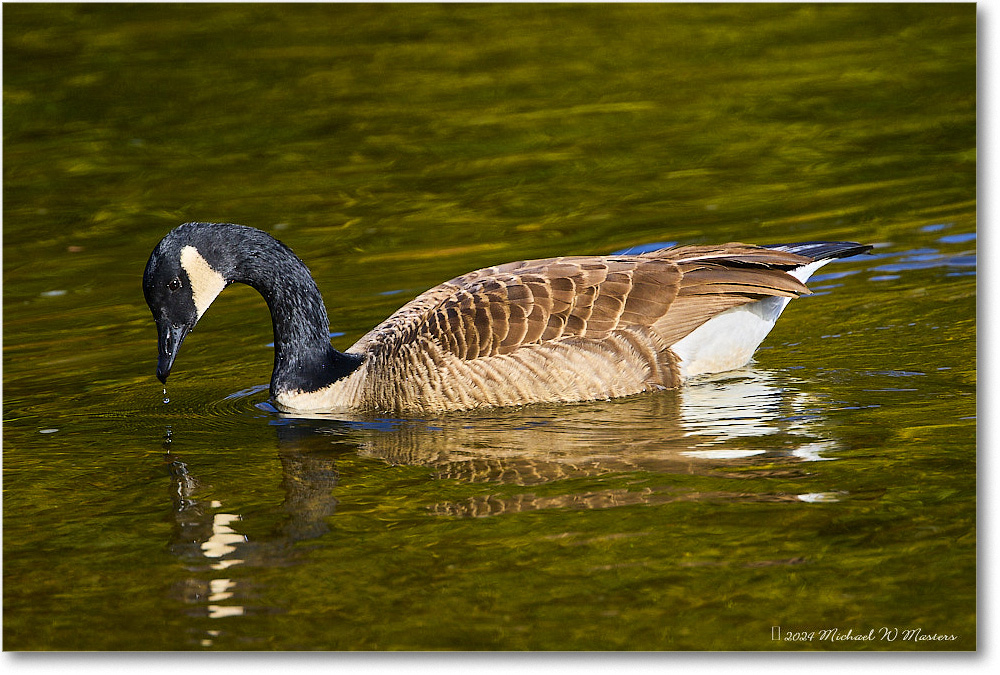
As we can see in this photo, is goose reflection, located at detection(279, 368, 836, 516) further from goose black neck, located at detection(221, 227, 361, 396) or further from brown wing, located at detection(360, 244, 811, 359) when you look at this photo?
brown wing, located at detection(360, 244, 811, 359)

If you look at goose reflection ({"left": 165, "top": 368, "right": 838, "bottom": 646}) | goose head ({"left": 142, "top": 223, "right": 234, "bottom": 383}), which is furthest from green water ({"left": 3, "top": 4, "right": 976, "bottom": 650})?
Answer: goose head ({"left": 142, "top": 223, "right": 234, "bottom": 383})

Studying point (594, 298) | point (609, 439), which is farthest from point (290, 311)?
point (609, 439)

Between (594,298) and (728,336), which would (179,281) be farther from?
(728,336)

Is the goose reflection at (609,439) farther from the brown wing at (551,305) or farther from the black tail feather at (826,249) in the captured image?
the black tail feather at (826,249)

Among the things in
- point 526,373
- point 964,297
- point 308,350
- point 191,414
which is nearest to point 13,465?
point 191,414

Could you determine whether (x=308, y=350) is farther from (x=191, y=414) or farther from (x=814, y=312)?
(x=814, y=312)

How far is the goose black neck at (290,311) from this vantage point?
9.75m

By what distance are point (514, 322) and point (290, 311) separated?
178cm

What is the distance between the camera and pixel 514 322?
9.26 m

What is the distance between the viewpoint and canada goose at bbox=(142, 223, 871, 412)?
9281 millimetres

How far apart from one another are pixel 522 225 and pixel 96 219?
463 centimetres

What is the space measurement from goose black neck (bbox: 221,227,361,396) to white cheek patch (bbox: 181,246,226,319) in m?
0.23

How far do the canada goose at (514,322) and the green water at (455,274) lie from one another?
0.26 meters

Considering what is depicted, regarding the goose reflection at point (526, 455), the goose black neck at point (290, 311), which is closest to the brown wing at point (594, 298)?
the goose black neck at point (290, 311)
